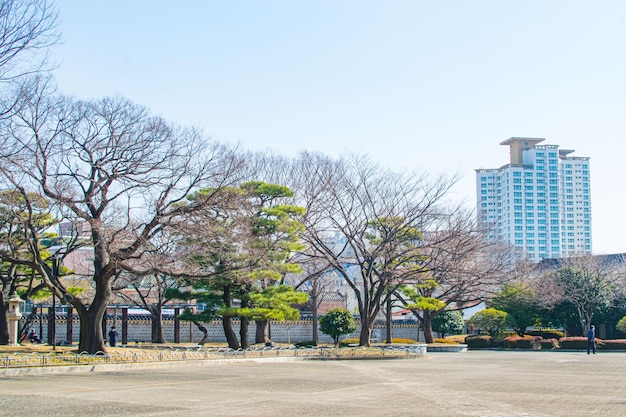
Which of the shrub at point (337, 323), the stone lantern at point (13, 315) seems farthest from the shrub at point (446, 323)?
the stone lantern at point (13, 315)

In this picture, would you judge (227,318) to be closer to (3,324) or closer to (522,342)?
(3,324)

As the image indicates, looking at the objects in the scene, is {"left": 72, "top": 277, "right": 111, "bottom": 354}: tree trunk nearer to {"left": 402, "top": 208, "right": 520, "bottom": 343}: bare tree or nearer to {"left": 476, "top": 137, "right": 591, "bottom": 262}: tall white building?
{"left": 402, "top": 208, "right": 520, "bottom": 343}: bare tree

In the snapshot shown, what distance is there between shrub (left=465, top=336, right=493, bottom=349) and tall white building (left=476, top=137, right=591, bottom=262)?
331ft

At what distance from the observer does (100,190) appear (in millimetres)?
22438

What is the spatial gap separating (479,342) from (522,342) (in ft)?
10.8

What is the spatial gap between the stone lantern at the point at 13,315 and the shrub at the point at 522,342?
2690cm

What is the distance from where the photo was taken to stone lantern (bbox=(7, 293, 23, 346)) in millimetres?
28625

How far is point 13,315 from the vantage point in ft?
94.3

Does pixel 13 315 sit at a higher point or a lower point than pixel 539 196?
lower

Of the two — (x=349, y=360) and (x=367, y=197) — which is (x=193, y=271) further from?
(x=367, y=197)

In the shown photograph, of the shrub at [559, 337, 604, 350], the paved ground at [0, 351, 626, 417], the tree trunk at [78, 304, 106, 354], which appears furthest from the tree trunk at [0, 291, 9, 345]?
the shrub at [559, 337, 604, 350]

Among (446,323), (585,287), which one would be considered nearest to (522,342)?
(446,323)

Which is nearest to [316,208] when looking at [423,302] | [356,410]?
[423,302]

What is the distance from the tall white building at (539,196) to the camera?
5610 inches
